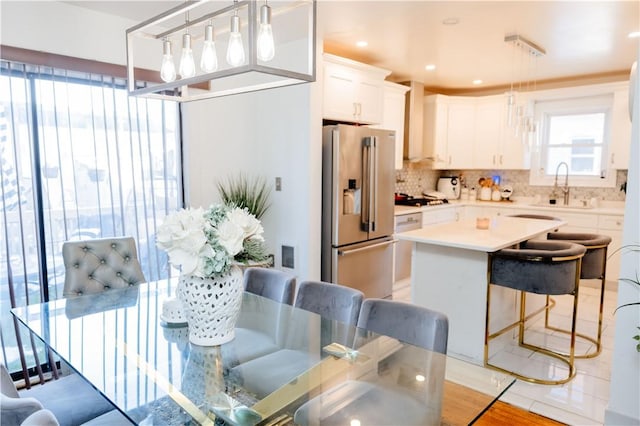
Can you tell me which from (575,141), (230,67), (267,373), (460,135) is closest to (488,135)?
(460,135)

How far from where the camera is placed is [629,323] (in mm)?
2250

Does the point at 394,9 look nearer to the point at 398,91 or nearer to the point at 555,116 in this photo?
the point at 398,91

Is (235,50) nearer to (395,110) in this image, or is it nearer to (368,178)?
(368,178)

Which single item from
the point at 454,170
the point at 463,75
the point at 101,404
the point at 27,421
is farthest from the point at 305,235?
the point at 454,170

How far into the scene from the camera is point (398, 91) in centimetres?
502

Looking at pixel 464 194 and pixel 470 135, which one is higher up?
pixel 470 135

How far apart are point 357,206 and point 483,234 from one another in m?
1.17

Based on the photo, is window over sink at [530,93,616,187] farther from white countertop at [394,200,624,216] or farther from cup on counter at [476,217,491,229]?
cup on counter at [476,217,491,229]

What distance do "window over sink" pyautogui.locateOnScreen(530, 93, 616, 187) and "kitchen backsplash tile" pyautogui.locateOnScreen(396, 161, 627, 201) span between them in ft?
0.34

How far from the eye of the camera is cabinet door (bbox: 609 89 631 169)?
4.91 m

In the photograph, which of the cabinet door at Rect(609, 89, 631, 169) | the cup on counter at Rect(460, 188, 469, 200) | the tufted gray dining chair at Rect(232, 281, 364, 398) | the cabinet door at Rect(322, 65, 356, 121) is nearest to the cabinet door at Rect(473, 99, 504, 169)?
the cup on counter at Rect(460, 188, 469, 200)

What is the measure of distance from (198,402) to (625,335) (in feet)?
7.28

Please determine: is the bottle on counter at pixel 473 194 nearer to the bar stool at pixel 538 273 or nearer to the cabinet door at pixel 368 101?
the cabinet door at pixel 368 101

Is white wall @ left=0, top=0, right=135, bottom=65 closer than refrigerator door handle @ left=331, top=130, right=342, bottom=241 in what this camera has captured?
Yes
